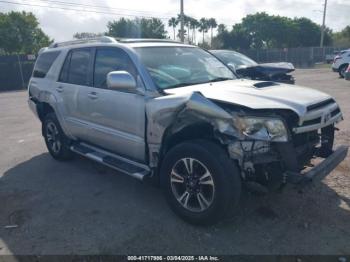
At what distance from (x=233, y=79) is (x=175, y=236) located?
2.25 meters

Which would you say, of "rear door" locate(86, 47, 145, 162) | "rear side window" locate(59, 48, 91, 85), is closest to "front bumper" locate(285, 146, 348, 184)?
"rear door" locate(86, 47, 145, 162)

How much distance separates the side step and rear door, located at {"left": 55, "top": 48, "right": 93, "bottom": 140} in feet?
0.58

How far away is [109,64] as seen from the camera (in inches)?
173

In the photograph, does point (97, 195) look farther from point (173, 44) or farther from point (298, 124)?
point (298, 124)

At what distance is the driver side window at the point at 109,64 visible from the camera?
13.5 ft

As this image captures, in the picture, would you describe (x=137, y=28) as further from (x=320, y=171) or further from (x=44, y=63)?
(x=320, y=171)

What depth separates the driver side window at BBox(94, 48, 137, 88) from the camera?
13.5 feet

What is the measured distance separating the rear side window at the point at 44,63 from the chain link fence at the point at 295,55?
115ft

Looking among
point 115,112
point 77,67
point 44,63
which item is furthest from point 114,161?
point 44,63

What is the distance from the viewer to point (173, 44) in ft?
15.6

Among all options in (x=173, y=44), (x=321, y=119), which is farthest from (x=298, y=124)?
(x=173, y=44)

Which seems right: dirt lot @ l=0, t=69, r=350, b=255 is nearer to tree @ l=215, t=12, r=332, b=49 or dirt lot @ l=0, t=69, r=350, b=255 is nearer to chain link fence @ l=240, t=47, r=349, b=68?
chain link fence @ l=240, t=47, r=349, b=68

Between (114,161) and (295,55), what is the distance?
137 feet

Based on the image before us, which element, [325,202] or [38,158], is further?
[38,158]
